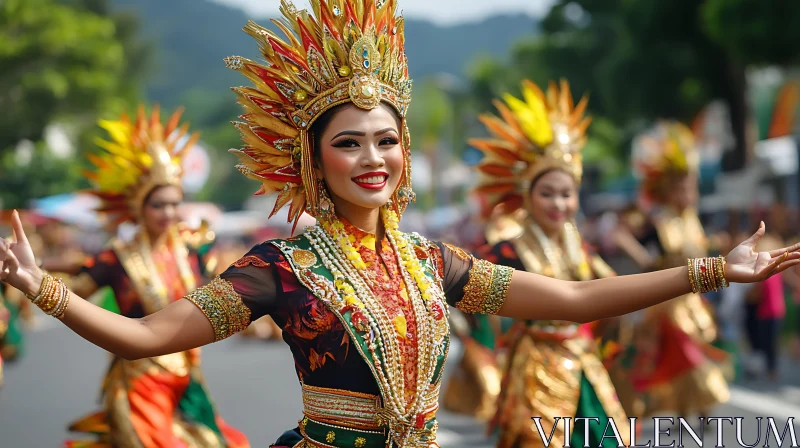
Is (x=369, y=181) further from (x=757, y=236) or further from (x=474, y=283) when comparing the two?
(x=757, y=236)

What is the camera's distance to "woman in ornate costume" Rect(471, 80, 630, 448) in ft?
19.5

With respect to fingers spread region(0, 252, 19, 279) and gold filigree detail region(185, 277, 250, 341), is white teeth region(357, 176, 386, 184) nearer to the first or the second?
gold filigree detail region(185, 277, 250, 341)

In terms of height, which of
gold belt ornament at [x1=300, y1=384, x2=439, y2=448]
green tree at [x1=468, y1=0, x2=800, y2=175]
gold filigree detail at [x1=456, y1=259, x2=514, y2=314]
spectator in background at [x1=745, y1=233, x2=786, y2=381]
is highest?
green tree at [x1=468, y1=0, x2=800, y2=175]

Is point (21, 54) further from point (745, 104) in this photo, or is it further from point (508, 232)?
point (508, 232)

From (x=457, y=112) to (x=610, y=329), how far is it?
6890 centimetres

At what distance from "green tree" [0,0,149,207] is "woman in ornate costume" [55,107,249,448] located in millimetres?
29176

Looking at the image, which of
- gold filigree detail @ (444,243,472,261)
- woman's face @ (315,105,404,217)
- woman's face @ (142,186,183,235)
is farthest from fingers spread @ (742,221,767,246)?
woman's face @ (142,186,183,235)

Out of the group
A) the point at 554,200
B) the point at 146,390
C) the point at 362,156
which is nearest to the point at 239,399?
the point at 146,390

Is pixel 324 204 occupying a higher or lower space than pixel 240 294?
higher

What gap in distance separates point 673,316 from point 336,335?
660 centimetres

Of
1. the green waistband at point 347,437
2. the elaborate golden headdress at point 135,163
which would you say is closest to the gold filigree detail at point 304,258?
the green waistband at point 347,437

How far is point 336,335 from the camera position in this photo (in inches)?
140

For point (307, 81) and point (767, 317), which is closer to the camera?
point (307, 81)

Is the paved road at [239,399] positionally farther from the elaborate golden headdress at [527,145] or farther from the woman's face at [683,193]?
the elaborate golden headdress at [527,145]
